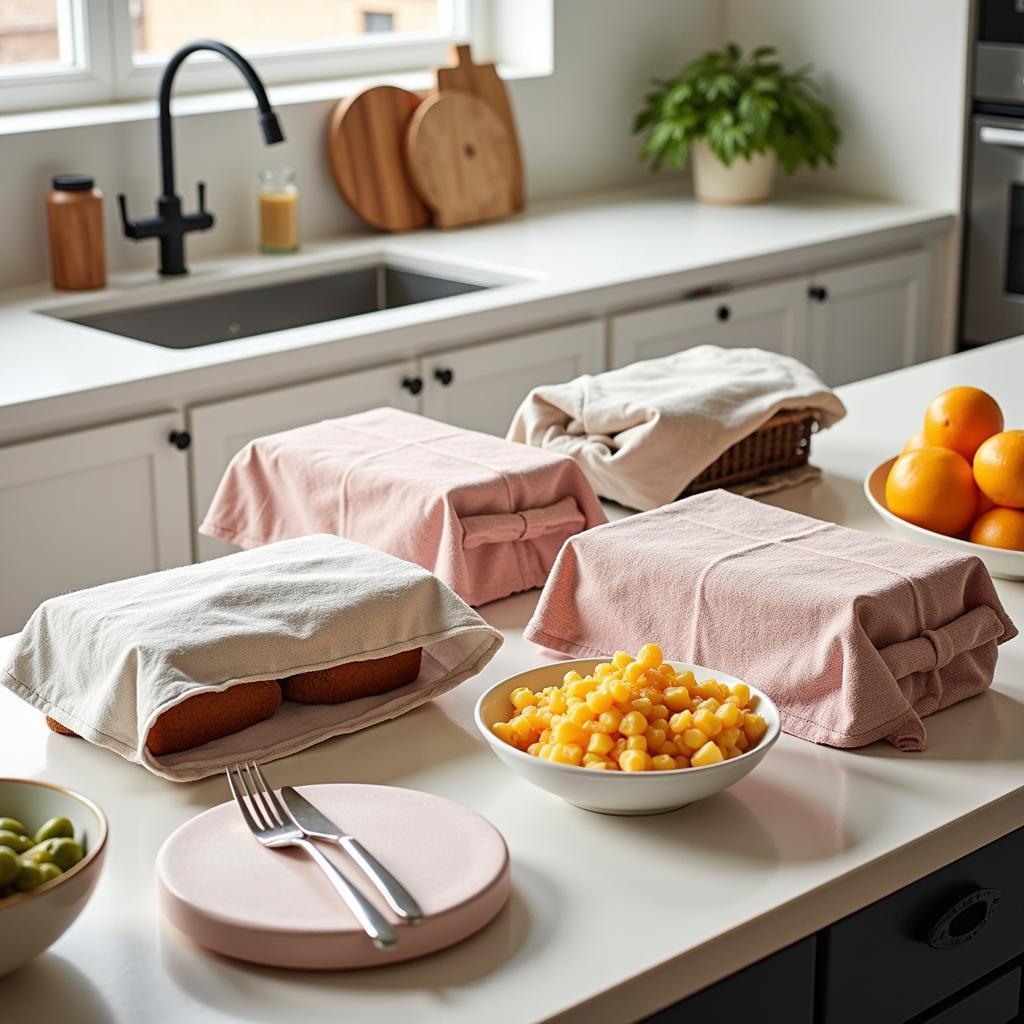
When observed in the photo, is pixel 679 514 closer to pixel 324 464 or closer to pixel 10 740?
pixel 324 464

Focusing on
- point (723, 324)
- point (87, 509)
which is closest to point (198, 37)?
point (723, 324)

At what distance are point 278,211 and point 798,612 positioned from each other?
2194mm

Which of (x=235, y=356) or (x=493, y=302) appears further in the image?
(x=493, y=302)

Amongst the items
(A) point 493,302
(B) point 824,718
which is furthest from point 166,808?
(A) point 493,302

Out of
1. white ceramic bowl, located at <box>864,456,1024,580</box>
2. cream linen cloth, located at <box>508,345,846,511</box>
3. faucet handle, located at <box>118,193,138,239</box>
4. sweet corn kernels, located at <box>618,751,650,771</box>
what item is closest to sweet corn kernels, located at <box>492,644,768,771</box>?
sweet corn kernels, located at <box>618,751,650,771</box>

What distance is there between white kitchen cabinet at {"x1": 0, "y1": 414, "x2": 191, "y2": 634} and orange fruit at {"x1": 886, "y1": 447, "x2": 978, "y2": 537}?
48.8 inches

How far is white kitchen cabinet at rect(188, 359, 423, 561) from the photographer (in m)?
2.50

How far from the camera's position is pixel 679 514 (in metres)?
1.44

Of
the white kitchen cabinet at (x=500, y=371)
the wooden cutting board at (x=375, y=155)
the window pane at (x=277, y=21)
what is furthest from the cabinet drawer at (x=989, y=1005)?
the window pane at (x=277, y=21)

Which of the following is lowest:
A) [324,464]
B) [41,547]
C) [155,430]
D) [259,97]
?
[41,547]

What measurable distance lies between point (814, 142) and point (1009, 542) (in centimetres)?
240

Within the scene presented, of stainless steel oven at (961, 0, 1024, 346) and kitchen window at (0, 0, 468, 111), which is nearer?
kitchen window at (0, 0, 468, 111)

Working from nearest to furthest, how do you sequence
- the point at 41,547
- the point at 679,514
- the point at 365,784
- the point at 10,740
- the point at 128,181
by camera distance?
the point at 365,784, the point at 10,740, the point at 679,514, the point at 41,547, the point at 128,181

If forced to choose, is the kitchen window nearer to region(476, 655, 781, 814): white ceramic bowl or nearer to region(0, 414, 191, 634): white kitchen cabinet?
region(0, 414, 191, 634): white kitchen cabinet
